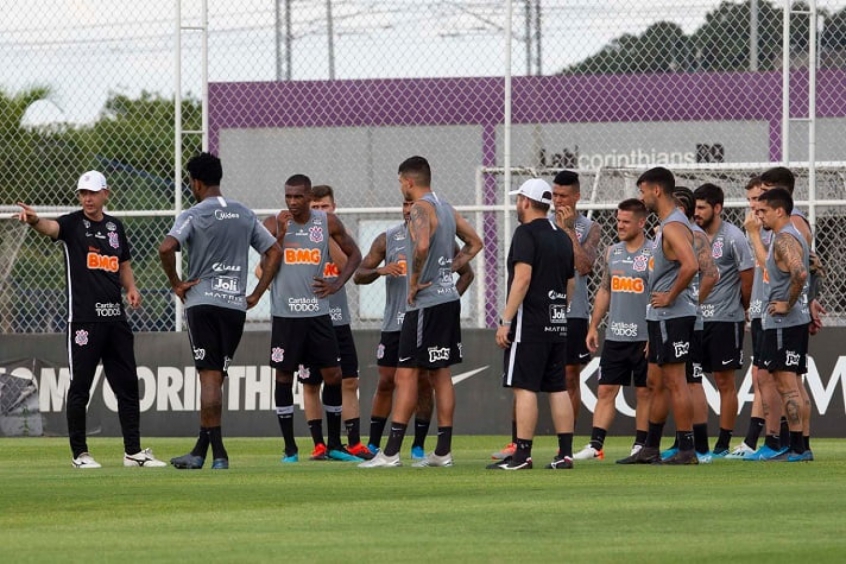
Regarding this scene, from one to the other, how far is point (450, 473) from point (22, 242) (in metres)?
10.1

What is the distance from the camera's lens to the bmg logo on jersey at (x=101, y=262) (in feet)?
43.4

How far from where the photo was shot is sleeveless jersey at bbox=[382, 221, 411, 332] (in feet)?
46.8

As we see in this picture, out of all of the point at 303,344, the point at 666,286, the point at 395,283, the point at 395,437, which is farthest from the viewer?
the point at 395,283

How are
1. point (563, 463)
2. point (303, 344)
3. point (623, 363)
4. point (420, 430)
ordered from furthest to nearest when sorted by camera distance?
point (623, 363) < point (303, 344) < point (420, 430) < point (563, 463)

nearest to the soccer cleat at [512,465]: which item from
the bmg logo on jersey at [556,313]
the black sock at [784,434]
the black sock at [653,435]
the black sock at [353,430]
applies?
the bmg logo on jersey at [556,313]

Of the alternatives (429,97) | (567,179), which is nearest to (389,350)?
(567,179)

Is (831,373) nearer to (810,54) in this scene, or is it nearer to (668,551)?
(810,54)

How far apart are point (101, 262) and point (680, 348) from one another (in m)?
4.27

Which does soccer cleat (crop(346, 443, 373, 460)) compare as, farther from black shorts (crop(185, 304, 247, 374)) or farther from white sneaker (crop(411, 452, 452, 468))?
black shorts (crop(185, 304, 247, 374))

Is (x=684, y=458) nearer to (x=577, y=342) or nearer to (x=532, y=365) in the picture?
(x=532, y=365)

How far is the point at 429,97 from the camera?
2555cm

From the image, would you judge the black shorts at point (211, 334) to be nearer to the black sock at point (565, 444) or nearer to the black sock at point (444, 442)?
the black sock at point (444, 442)

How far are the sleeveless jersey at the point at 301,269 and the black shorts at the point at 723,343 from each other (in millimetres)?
3168

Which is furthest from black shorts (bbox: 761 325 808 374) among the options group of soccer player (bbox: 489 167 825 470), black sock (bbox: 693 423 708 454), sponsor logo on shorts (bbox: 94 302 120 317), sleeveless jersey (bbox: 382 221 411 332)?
sponsor logo on shorts (bbox: 94 302 120 317)
